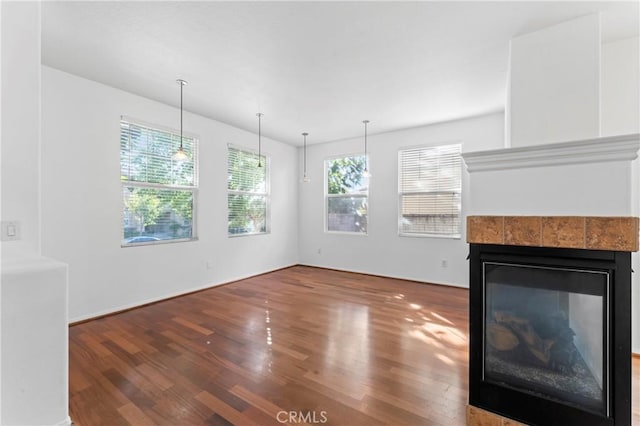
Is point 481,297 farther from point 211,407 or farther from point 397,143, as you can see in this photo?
point 397,143

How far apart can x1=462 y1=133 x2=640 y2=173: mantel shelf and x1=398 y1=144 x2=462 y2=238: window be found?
10.4 feet

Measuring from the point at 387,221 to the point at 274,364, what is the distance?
3.67m

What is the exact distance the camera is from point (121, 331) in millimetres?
2965

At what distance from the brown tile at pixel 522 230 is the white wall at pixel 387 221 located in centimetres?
321

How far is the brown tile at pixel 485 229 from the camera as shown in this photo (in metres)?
1.72

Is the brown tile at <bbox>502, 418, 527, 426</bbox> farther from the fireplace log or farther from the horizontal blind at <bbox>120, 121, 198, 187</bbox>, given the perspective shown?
the horizontal blind at <bbox>120, 121, 198, 187</bbox>

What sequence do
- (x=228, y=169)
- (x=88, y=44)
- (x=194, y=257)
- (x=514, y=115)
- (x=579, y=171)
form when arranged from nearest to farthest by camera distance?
(x=579, y=171) → (x=514, y=115) → (x=88, y=44) → (x=194, y=257) → (x=228, y=169)

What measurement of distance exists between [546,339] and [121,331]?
3716 millimetres

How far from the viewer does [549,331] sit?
1.64 metres

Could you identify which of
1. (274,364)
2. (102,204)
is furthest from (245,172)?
(274,364)

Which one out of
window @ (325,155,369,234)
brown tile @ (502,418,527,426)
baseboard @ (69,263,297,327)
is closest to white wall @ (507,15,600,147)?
brown tile @ (502,418,527,426)

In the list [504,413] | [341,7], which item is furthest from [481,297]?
[341,7]

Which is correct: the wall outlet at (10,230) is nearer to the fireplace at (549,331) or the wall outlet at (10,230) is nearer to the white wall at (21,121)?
the white wall at (21,121)

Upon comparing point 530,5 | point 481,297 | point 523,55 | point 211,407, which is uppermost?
point 530,5
